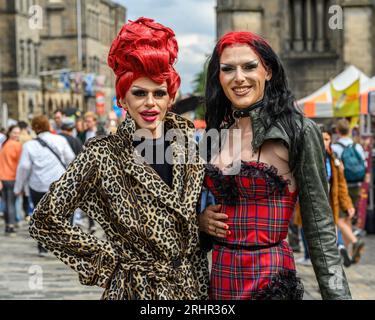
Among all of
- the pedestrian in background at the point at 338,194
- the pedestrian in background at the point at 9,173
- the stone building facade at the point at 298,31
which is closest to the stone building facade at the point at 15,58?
the stone building facade at the point at 298,31

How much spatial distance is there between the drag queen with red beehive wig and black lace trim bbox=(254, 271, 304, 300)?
24 centimetres

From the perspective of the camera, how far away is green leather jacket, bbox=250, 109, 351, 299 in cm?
353

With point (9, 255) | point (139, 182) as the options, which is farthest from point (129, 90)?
point (9, 255)

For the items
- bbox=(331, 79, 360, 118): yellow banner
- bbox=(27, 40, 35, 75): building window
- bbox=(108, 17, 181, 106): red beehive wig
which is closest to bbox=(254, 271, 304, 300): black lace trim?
bbox=(108, 17, 181, 106): red beehive wig

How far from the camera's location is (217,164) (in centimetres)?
364

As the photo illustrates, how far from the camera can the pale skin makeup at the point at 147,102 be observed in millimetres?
3504

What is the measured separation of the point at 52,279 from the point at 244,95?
22.1 feet

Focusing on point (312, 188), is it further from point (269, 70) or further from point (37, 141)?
point (37, 141)

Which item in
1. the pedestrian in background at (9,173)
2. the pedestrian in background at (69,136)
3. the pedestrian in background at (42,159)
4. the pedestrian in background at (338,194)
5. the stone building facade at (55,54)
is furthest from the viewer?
the stone building facade at (55,54)

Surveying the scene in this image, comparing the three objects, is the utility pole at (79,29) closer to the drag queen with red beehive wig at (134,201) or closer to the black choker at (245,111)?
the black choker at (245,111)

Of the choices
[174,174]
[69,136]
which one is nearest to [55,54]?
[69,136]

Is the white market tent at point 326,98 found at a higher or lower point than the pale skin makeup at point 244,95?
higher

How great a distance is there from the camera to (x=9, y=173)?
50.9 feet

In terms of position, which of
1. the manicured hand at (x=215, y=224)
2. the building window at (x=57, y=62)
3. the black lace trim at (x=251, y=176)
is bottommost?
the manicured hand at (x=215, y=224)
